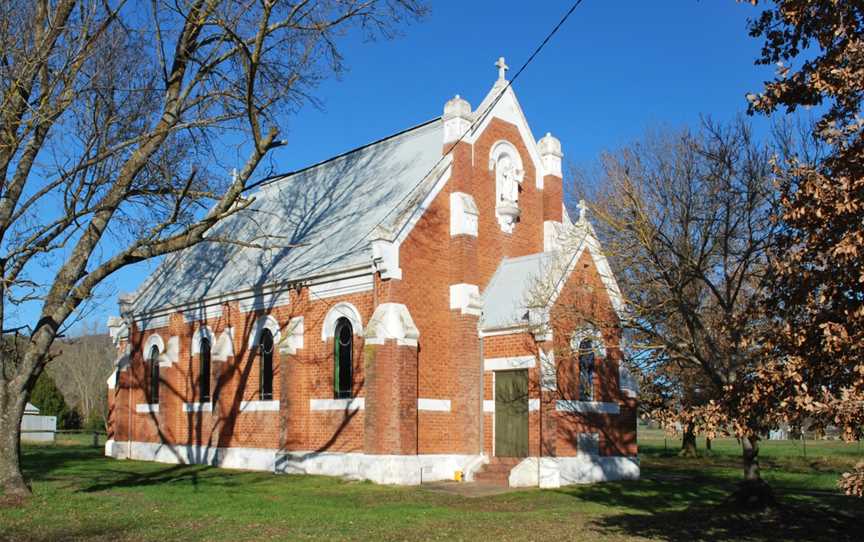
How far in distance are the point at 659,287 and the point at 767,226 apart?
2.42 meters

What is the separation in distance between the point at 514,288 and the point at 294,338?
21.7ft

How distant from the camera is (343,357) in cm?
2333

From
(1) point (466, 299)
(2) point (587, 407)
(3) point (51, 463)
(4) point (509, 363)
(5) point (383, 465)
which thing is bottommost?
(3) point (51, 463)

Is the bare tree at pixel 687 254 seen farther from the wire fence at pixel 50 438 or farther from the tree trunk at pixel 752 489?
the wire fence at pixel 50 438

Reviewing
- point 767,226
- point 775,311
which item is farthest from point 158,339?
point 775,311

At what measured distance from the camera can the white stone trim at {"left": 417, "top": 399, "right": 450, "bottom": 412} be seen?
2212 cm

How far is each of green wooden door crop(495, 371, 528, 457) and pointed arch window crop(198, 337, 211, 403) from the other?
1118cm

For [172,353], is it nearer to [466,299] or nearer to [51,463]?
[51,463]

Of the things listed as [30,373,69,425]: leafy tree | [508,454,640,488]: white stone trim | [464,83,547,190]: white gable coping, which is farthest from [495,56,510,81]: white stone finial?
[30,373,69,425]: leafy tree

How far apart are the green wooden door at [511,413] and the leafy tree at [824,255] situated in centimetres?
1228

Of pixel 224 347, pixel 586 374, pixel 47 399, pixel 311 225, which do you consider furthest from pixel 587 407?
pixel 47 399

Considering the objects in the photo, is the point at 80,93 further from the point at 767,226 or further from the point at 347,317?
the point at 767,226

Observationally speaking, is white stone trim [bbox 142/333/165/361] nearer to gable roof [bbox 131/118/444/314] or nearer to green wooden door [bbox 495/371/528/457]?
gable roof [bbox 131/118/444/314]

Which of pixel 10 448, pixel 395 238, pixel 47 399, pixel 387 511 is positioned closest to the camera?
pixel 387 511
